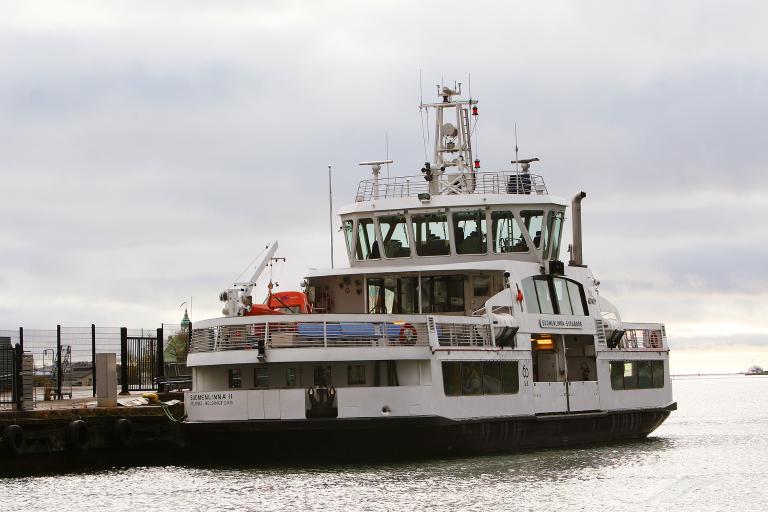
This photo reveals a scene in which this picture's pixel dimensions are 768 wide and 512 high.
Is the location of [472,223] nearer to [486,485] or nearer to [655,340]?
[655,340]

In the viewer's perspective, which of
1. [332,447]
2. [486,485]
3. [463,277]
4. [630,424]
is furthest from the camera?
[630,424]

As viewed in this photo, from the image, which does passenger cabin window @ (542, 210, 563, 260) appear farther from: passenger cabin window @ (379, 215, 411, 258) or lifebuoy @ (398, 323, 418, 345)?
lifebuoy @ (398, 323, 418, 345)

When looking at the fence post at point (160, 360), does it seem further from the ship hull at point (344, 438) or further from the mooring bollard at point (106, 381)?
the ship hull at point (344, 438)

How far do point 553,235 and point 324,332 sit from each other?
10235mm

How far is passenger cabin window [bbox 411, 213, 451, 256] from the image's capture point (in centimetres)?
3606

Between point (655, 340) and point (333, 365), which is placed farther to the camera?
point (655, 340)

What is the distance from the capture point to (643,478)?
2958 cm

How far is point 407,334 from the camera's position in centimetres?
3034

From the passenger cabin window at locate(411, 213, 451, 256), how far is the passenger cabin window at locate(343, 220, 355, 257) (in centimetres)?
194

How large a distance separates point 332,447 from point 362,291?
22.6 ft

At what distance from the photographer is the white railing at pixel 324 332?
29312 millimetres

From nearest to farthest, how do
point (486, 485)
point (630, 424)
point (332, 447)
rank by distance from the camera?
point (486, 485)
point (332, 447)
point (630, 424)

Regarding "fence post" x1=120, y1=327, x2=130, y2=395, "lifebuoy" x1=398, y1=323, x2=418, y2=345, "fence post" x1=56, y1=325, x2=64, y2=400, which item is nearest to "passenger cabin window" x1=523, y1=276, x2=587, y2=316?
"lifebuoy" x1=398, y1=323, x2=418, y2=345

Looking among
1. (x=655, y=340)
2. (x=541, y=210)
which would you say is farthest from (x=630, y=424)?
(x=541, y=210)
